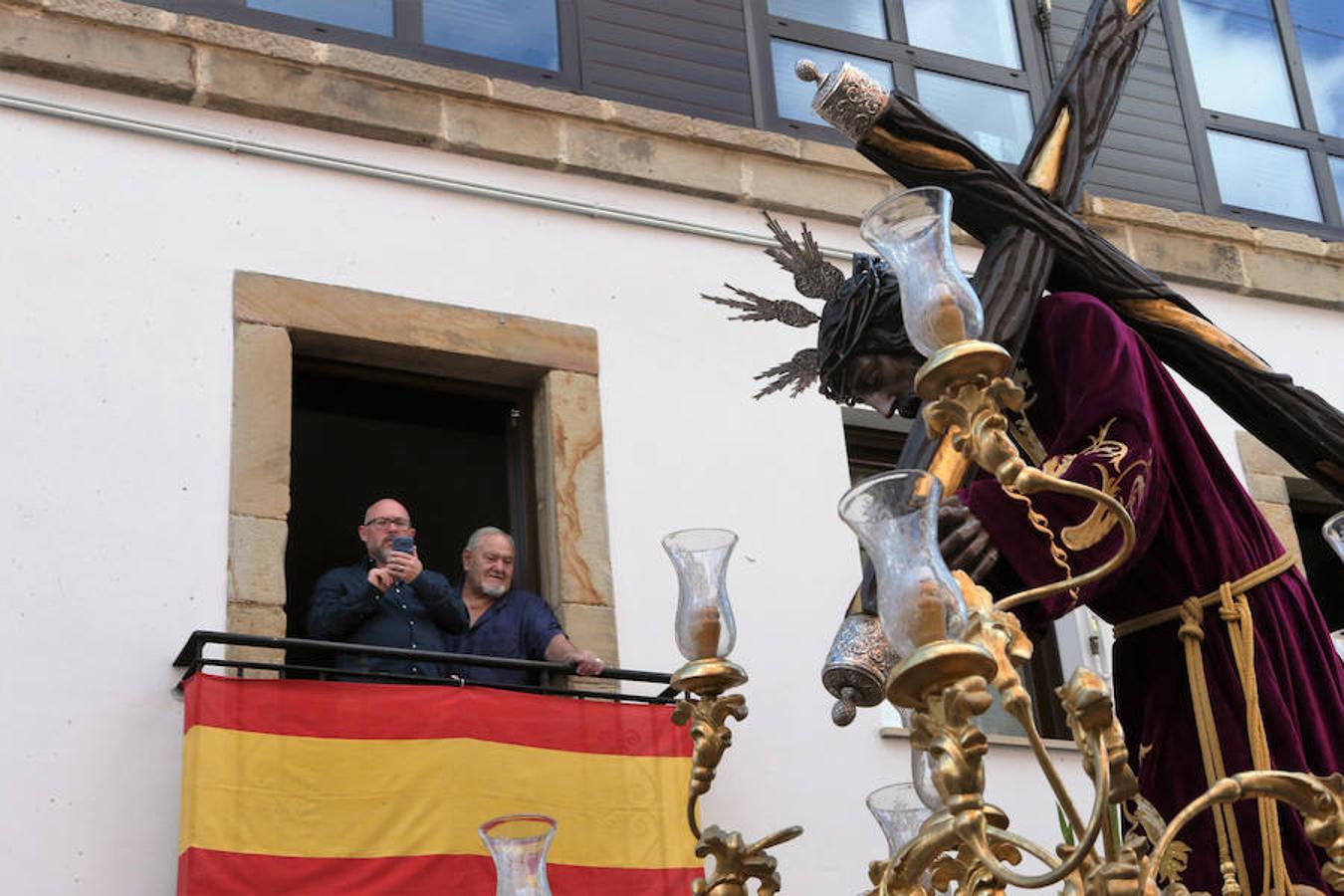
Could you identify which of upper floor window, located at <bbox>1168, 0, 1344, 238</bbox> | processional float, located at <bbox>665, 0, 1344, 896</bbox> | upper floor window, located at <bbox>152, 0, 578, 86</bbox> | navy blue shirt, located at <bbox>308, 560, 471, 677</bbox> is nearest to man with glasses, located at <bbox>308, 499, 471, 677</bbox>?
navy blue shirt, located at <bbox>308, 560, 471, 677</bbox>

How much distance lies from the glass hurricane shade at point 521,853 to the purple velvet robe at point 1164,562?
883 millimetres

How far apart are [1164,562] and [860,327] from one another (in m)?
0.69

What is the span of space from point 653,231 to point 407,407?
3.56 ft

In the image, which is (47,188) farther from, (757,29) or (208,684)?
(757,29)

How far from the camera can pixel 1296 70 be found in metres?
10.3

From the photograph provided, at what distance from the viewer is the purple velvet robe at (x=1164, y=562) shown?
3592 millimetres

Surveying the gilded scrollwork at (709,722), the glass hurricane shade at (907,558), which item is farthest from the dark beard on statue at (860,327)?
the glass hurricane shade at (907,558)

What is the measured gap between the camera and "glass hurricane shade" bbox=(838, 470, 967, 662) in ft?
9.64

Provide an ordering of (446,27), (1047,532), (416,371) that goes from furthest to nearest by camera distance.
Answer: (446,27), (416,371), (1047,532)

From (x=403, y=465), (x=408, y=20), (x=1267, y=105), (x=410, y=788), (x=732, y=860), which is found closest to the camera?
(x=732, y=860)

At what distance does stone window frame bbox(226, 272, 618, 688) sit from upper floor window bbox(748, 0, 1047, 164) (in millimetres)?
1744

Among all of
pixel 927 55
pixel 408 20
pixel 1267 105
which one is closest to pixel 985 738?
pixel 408 20

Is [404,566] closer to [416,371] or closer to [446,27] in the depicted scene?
[416,371]

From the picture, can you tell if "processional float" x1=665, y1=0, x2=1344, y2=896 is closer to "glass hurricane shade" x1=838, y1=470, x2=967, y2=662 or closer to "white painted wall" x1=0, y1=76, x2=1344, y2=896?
"glass hurricane shade" x1=838, y1=470, x2=967, y2=662
